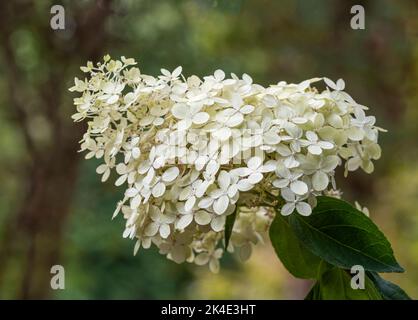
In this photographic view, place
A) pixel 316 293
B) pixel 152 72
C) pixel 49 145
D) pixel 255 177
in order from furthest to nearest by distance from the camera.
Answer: pixel 49 145 → pixel 152 72 → pixel 316 293 → pixel 255 177

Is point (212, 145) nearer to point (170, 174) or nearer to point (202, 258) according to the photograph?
point (170, 174)

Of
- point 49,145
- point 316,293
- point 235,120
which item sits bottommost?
point 316,293

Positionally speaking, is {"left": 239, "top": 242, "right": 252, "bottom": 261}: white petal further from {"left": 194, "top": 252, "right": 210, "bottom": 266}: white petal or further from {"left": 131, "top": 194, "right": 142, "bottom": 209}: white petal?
{"left": 131, "top": 194, "right": 142, "bottom": 209}: white petal

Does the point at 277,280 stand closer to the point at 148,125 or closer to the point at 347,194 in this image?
the point at 347,194

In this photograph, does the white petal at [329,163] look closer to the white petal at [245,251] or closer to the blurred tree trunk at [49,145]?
the white petal at [245,251]

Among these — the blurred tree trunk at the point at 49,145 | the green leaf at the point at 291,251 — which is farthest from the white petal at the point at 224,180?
the blurred tree trunk at the point at 49,145

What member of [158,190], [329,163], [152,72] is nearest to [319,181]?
[329,163]

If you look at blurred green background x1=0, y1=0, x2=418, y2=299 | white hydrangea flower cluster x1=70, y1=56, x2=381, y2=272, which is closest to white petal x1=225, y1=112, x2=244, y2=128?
white hydrangea flower cluster x1=70, y1=56, x2=381, y2=272
